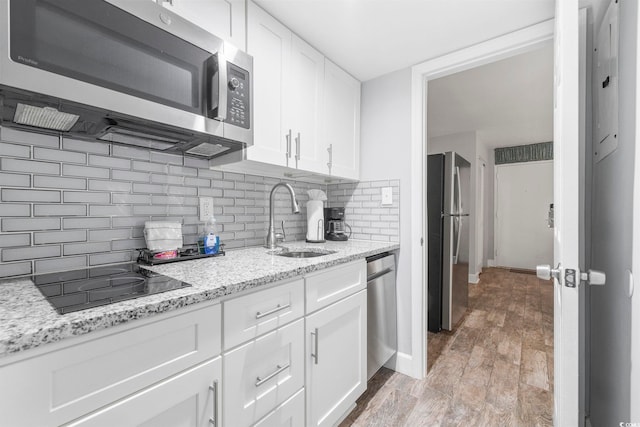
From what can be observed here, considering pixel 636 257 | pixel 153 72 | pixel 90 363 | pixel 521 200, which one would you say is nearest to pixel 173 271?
pixel 90 363

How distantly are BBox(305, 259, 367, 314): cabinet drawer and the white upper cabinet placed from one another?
1.16 meters

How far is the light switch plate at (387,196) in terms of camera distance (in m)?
2.14

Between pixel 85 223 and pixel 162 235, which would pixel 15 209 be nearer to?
pixel 85 223

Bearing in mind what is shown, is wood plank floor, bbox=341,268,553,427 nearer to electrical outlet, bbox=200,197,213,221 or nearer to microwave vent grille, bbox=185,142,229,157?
electrical outlet, bbox=200,197,213,221

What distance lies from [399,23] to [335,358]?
1.87 meters

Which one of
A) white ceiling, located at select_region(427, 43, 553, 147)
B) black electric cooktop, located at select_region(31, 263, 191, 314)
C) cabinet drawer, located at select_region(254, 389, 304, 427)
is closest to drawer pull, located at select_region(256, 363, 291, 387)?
cabinet drawer, located at select_region(254, 389, 304, 427)

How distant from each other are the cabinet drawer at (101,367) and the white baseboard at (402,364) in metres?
1.67

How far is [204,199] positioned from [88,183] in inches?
19.9

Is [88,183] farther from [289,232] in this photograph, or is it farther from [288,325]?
[289,232]

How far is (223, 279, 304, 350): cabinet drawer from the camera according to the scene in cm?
93

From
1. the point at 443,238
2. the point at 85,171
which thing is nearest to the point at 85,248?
the point at 85,171

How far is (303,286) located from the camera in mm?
1229

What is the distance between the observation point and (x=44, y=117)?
3.08 ft

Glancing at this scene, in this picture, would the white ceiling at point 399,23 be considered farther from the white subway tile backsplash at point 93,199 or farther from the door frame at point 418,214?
the white subway tile backsplash at point 93,199
